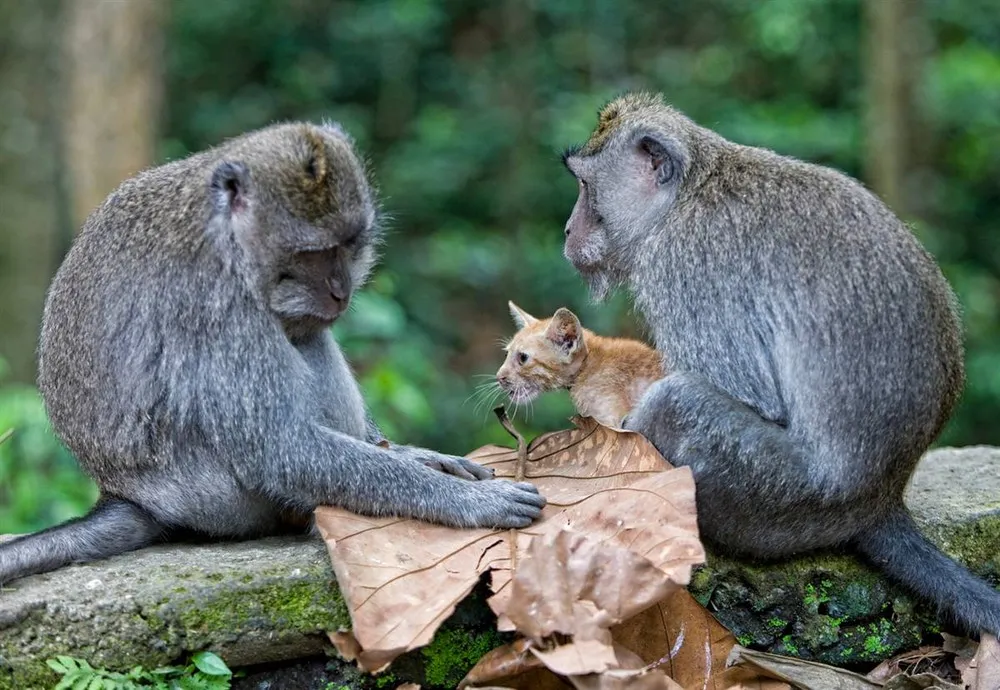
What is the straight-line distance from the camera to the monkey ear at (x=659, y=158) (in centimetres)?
511

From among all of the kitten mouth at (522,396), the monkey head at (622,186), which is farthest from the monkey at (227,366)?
the monkey head at (622,186)

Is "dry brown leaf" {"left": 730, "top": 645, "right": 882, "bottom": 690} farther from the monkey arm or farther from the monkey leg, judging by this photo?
the monkey arm

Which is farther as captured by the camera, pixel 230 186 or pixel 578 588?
pixel 230 186

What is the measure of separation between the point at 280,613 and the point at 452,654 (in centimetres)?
64

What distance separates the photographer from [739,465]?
15.1ft

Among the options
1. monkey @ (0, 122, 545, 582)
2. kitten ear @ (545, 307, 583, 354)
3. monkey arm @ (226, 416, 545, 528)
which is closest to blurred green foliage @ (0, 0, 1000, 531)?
kitten ear @ (545, 307, 583, 354)

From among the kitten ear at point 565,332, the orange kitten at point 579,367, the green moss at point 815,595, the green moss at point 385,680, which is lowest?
the green moss at point 385,680

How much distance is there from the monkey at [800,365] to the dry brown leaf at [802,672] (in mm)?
418

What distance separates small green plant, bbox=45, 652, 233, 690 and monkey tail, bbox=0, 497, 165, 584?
0.42m

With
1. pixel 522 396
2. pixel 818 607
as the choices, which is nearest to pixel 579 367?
pixel 522 396

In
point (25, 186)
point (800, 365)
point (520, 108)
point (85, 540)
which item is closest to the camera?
point (85, 540)

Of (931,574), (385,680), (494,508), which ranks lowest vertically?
(385,680)

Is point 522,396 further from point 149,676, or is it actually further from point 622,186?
point 149,676

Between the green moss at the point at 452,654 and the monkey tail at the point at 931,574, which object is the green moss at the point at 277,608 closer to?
the green moss at the point at 452,654
